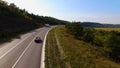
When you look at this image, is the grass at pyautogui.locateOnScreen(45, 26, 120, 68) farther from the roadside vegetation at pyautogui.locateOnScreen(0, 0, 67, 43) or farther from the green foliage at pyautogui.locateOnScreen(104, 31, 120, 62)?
the roadside vegetation at pyautogui.locateOnScreen(0, 0, 67, 43)

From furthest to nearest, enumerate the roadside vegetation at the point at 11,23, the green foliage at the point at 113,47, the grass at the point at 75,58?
1. the roadside vegetation at the point at 11,23
2. the green foliage at the point at 113,47
3. the grass at the point at 75,58

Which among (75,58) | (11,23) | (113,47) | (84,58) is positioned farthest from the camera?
(11,23)

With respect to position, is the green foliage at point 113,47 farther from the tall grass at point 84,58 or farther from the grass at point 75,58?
the grass at point 75,58

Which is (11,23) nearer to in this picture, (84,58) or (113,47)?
(113,47)

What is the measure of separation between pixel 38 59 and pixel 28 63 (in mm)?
2961

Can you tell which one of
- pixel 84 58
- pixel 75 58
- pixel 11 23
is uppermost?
pixel 11 23

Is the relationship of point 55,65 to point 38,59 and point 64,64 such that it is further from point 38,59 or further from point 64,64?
point 38,59

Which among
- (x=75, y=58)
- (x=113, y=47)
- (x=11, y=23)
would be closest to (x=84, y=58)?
(x=75, y=58)

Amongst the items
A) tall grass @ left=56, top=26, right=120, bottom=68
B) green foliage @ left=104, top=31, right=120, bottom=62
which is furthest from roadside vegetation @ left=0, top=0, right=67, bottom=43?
green foliage @ left=104, top=31, right=120, bottom=62

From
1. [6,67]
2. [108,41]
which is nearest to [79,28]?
[108,41]

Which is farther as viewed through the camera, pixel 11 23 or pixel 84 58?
pixel 11 23

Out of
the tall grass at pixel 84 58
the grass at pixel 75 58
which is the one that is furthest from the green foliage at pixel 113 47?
the grass at pixel 75 58

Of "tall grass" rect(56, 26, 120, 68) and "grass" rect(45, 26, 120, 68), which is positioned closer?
"grass" rect(45, 26, 120, 68)

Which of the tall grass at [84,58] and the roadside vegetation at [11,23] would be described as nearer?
the tall grass at [84,58]
